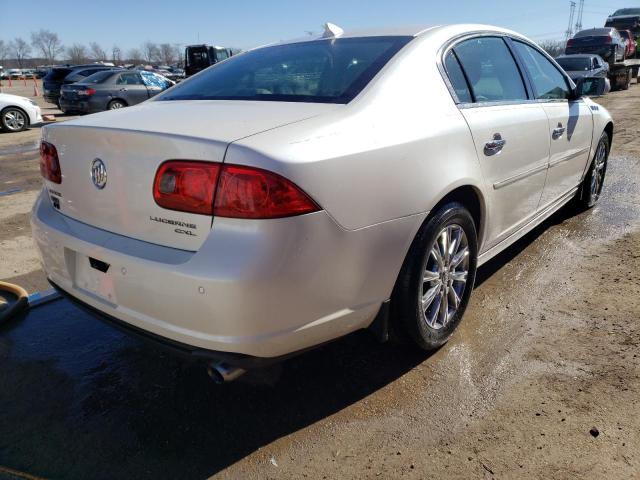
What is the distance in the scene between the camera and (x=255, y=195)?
1813 mm

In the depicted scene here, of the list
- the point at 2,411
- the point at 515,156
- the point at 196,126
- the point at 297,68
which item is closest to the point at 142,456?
the point at 2,411

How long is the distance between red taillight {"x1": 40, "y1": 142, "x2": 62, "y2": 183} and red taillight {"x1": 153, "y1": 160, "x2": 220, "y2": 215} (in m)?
0.75

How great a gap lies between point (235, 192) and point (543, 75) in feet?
9.78

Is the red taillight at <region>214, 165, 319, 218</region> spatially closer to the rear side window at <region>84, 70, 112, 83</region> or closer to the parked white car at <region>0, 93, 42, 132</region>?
the parked white car at <region>0, 93, 42, 132</region>

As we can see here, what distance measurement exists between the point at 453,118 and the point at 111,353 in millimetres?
2186

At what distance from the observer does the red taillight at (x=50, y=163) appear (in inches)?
95.7

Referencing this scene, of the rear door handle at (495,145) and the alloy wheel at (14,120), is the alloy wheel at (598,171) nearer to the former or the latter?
the rear door handle at (495,145)

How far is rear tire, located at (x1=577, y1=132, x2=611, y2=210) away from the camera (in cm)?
494

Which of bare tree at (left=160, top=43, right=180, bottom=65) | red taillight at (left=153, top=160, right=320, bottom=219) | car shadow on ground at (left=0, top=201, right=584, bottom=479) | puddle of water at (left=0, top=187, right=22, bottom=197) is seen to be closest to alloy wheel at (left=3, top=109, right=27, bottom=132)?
puddle of water at (left=0, top=187, right=22, bottom=197)

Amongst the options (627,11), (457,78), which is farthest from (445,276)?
(627,11)

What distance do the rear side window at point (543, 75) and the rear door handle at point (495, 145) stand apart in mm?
930

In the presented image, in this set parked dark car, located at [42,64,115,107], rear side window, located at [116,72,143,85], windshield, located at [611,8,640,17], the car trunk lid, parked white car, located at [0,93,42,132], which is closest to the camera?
the car trunk lid

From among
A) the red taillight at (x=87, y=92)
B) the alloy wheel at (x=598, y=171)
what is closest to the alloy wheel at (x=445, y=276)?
the alloy wheel at (x=598, y=171)

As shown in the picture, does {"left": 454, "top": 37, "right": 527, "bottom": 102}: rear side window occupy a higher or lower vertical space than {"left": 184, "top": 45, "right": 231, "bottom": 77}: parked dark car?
lower
